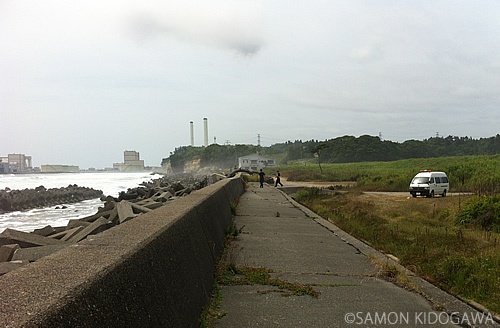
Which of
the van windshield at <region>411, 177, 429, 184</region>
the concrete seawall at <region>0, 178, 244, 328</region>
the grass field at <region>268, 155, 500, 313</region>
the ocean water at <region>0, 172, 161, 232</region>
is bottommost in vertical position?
the ocean water at <region>0, 172, 161, 232</region>

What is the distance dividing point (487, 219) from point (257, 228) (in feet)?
21.3

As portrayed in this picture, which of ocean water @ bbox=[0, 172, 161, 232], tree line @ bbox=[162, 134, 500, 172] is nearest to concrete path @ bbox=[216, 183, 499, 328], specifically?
ocean water @ bbox=[0, 172, 161, 232]

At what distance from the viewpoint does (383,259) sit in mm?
6871

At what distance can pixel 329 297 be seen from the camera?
5047 millimetres

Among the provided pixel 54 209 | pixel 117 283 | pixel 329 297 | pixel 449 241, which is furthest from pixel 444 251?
pixel 54 209

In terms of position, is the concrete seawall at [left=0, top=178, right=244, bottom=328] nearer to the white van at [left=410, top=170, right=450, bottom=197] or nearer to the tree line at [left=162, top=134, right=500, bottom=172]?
the white van at [left=410, top=170, right=450, bottom=197]

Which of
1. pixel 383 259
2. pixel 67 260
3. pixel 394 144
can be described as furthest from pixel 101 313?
pixel 394 144

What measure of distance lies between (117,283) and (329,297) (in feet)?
10.8

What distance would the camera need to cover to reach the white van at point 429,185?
2383cm

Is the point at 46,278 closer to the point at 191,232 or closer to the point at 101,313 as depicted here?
the point at 101,313

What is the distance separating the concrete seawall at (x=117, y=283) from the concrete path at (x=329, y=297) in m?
0.74

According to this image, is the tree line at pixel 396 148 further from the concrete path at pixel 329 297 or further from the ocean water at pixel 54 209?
the concrete path at pixel 329 297

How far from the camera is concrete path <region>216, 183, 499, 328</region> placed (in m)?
4.32

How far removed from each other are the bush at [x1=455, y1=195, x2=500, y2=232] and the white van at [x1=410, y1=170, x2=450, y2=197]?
11296 mm
